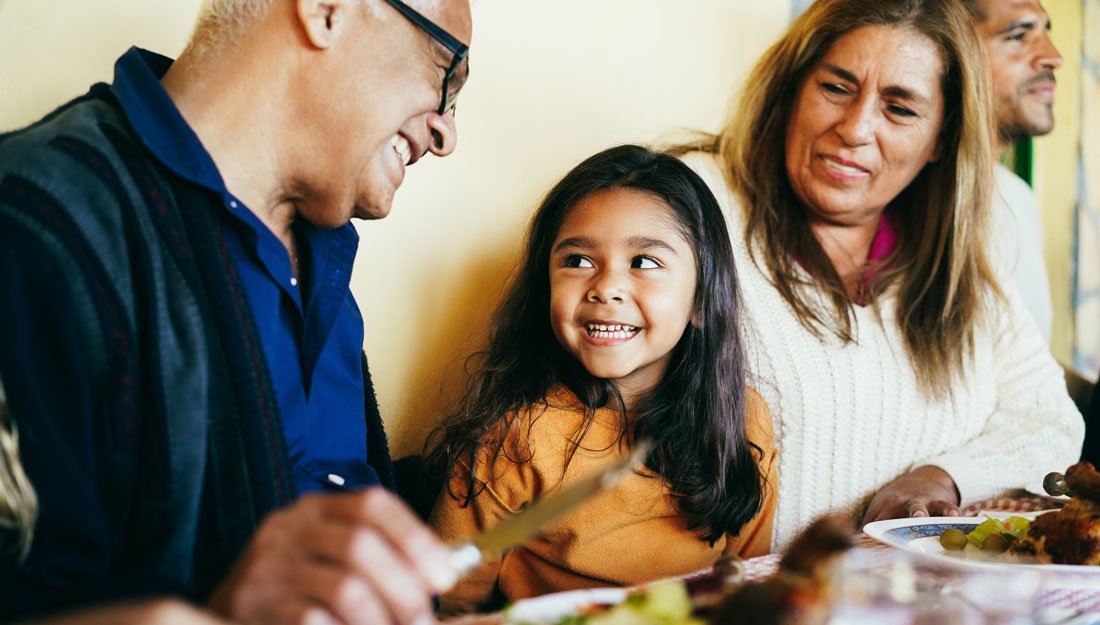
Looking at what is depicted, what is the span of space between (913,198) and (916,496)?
2.61 ft

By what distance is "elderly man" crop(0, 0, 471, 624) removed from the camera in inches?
29.2

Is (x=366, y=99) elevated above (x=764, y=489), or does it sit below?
above

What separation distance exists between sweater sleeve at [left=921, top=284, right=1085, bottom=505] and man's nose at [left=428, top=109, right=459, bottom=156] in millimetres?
1286

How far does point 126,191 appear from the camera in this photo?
3.43 ft

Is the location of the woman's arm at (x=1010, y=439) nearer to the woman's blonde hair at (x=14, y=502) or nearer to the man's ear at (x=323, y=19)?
the man's ear at (x=323, y=19)

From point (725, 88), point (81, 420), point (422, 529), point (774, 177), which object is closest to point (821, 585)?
point (422, 529)

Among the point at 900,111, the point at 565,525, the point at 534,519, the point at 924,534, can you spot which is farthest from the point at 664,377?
the point at 534,519

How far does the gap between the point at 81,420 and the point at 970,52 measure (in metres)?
1.94

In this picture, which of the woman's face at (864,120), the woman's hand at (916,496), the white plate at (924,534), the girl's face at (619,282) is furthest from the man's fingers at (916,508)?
the woman's face at (864,120)

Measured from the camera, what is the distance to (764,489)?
5.84 ft

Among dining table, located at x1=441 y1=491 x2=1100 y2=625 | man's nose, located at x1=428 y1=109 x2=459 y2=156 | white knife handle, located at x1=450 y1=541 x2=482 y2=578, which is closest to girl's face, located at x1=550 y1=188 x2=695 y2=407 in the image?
man's nose, located at x1=428 y1=109 x2=459 y2=156

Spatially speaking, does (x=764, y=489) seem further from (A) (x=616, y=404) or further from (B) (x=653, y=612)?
(B) (x=653, y=612)

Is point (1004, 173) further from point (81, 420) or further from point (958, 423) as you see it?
point (81, 420)

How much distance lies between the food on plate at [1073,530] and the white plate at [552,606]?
25.3 inches
